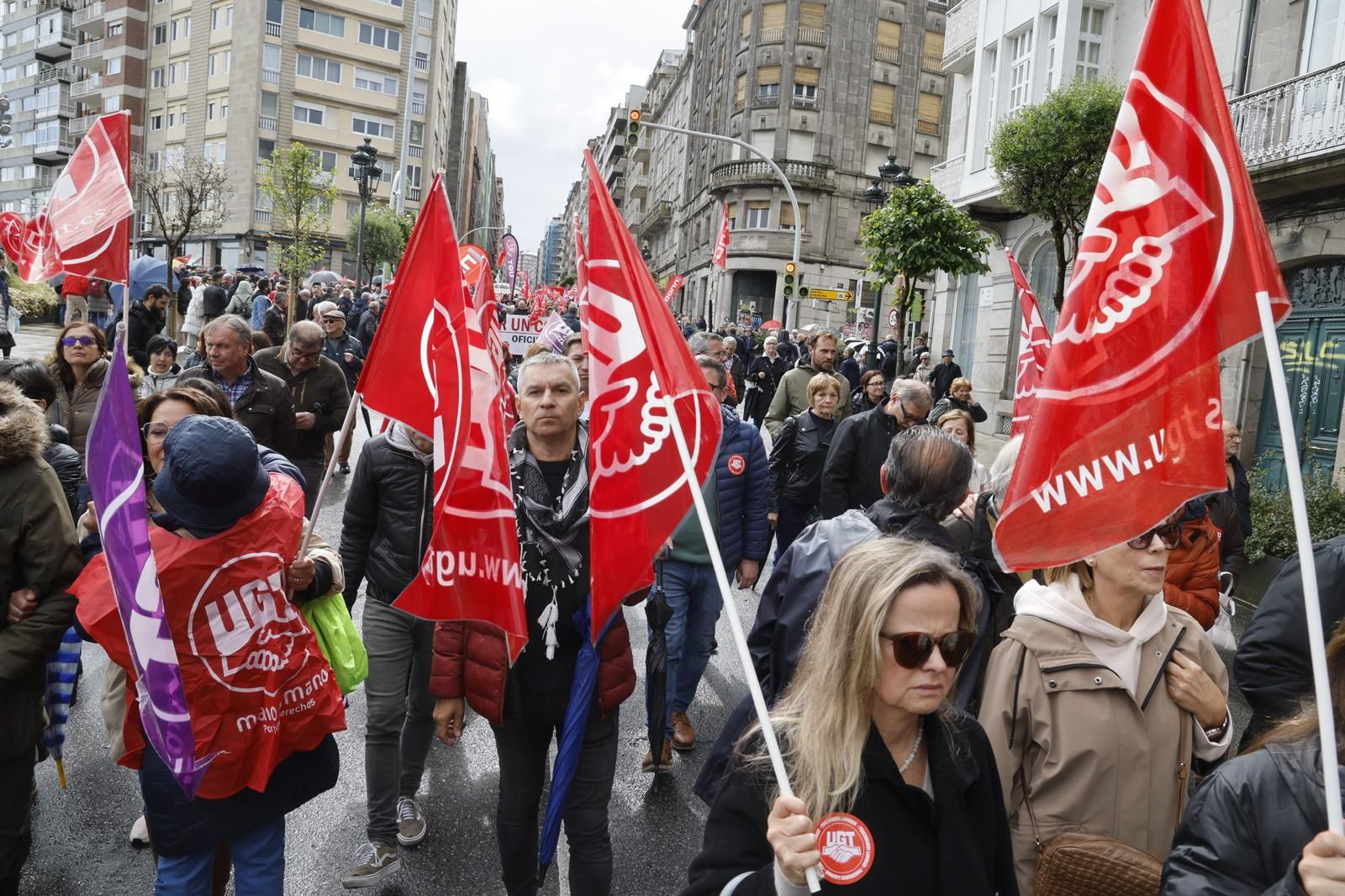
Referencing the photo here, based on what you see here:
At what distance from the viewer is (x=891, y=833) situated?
1787 millimetres

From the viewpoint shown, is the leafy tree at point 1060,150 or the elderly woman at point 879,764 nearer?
the elderly woman at point 879,764

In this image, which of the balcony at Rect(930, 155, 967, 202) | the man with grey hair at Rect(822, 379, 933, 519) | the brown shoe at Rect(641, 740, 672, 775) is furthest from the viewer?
the balcony at Rect(930, 155, 967, 202)

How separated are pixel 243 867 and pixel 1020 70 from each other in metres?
20.1

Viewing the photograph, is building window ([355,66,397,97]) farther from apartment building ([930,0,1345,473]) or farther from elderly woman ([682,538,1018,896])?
elderly woman ([682,538,1018,896])

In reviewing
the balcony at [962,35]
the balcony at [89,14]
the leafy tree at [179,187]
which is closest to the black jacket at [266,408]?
the balcony at [962,35]

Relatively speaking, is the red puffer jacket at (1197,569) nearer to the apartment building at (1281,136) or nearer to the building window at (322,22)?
the apartment building at (1281,136)

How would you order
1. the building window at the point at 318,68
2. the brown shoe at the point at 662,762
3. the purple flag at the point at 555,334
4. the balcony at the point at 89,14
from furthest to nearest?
the balcony at the point at 89,14 → the building window at the point at 318,68 → the purple flag at the point at 555,334 → the brown shoe at the point at 662,762

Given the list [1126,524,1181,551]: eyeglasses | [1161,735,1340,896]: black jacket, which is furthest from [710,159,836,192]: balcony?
[1161,735,1340,896]: black jacket

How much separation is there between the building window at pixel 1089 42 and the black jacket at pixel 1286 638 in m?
16.9

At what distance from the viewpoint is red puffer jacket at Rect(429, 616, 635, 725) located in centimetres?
305

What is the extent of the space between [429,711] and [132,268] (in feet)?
41.1

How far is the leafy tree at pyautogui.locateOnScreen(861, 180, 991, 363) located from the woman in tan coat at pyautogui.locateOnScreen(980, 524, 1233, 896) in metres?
11.8

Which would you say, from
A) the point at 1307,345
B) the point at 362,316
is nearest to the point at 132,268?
the point at 362,316

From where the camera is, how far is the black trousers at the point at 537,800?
3.12 m
